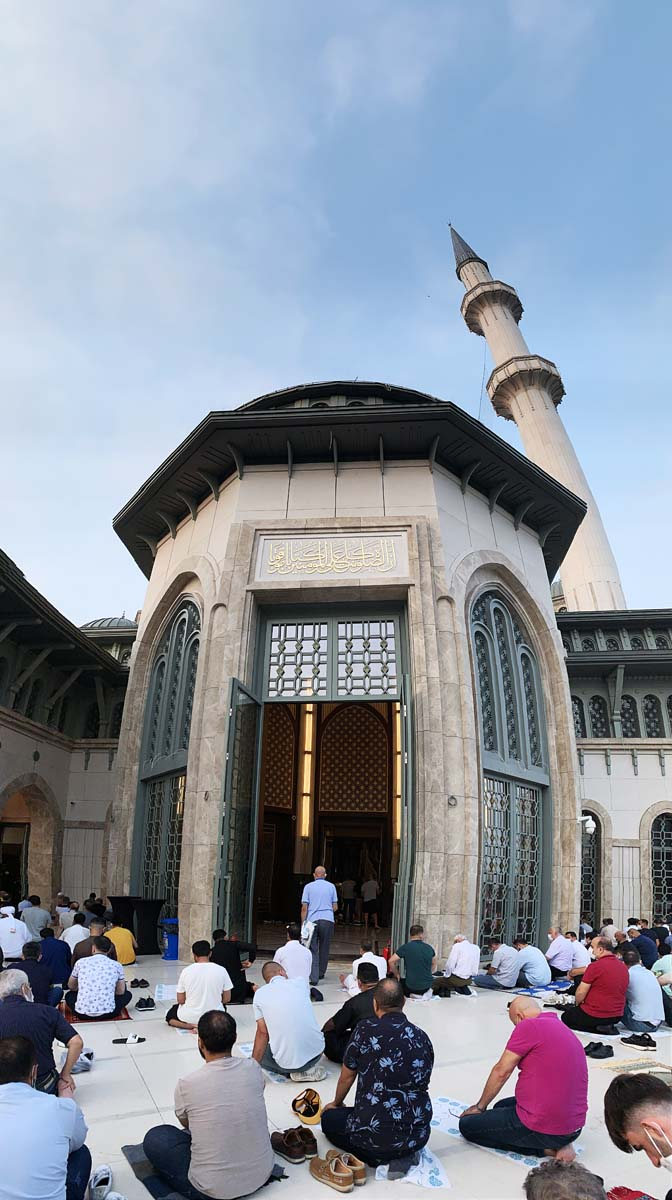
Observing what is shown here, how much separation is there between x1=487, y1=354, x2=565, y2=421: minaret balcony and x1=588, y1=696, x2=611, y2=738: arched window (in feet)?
66.1

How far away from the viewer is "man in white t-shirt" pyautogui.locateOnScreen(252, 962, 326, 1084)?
5.27 meters

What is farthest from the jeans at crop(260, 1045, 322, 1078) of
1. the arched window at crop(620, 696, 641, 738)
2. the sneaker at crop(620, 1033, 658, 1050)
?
the arched window at crop(620, 696, 641, 738)

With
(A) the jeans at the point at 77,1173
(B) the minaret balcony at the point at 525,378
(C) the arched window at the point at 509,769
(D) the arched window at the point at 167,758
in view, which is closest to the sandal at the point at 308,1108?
(A) the jeans at the point at 77,1173

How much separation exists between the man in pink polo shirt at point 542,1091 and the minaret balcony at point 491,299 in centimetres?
3961

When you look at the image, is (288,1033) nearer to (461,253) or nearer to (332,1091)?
(332,1091)

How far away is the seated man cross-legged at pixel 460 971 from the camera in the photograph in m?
9.47

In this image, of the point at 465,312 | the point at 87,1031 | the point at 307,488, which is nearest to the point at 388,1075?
the point at 87,1031

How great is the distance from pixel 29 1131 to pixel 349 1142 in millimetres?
1893

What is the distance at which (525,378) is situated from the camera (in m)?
34.9

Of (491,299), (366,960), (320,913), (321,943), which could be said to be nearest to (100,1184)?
(366,960)

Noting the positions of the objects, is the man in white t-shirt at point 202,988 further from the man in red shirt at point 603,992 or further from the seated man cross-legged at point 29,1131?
the seated man cross-legged at point 29,1131

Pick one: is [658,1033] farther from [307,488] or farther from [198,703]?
[307,488]

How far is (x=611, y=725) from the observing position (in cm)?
1881

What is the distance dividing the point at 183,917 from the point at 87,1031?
15.0 ft
